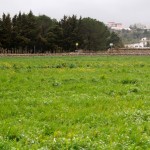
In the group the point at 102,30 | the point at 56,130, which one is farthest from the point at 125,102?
the point at 102,30

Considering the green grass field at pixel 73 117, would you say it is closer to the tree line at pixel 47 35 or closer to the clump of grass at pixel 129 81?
the clump of grass at pixel 129 81

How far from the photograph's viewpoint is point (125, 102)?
51.6 feet

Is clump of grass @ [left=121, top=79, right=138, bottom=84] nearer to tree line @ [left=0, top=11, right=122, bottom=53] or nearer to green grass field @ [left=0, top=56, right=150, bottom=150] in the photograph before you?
green grass field @ [left=0, top=56, right=150, bottom=150]

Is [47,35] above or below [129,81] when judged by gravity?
above

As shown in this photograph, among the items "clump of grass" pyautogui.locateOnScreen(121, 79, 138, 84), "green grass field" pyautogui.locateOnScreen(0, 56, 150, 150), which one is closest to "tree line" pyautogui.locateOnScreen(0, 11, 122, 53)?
"clump of grass" pyautogui.locateOnScreen(121, 79, 138, 84)

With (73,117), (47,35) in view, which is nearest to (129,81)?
(73,117)

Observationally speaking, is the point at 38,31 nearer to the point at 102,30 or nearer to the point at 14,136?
the point at 102,30

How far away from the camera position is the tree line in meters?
94.4

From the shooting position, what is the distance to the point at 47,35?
10100 centimetres

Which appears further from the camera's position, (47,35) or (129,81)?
(47,35)

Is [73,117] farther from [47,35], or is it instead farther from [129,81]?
[47,35]

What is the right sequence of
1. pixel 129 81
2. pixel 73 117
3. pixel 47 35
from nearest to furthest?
pixel 73 117, pixel 129 81, pixel 47 35

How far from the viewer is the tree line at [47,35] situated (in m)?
94.4

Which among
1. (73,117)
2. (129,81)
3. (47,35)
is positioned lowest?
(73,117)
